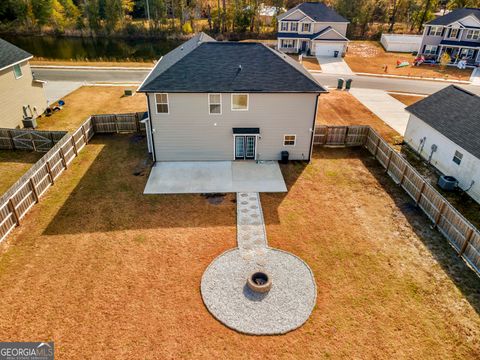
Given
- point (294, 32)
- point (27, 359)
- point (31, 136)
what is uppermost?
point (294, 32)

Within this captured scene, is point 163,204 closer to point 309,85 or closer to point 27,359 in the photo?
point 27,359

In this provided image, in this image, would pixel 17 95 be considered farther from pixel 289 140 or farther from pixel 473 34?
pixel 473 34

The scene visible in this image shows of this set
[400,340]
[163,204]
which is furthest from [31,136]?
[400,340]

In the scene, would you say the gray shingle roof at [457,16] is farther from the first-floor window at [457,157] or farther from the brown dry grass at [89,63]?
the brown dry grass at [89,63]

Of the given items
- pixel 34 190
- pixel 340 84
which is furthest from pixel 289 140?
pixel 340 84

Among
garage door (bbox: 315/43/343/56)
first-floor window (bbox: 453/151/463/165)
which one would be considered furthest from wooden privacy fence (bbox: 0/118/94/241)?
garage door (bbox: 315/43/343/56)

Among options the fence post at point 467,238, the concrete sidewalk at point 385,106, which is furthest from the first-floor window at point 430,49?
the fence post at point 467,238
